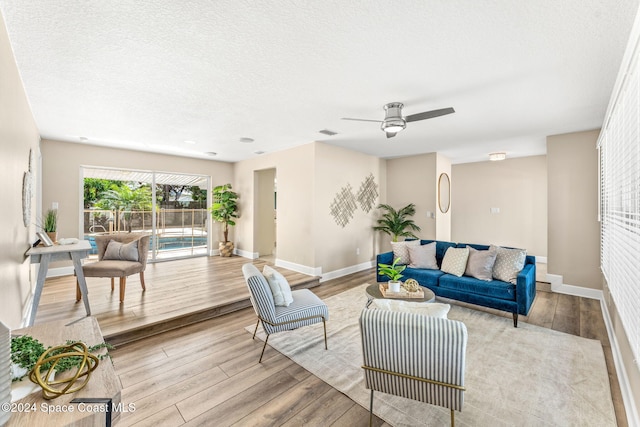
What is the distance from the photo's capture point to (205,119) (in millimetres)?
3791

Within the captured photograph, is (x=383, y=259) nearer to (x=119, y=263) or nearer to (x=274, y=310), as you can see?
(x=274, y=310)

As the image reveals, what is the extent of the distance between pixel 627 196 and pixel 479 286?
174 cm

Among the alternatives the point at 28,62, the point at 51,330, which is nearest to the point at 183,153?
the point at 28,62

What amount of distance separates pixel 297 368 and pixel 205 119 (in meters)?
3.30

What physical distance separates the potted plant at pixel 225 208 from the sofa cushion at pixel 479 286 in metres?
5.11

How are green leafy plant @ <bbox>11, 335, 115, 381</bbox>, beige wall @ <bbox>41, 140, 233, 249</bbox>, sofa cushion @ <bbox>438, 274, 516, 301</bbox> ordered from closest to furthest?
green leafy plant @ <bbox>11, 335, 115, 381</bbox> < sofa cushion @ <bbox>438, 274, 516, 301</bbox> < beige wall @ <bbox>41, 140, 233, 249</bbox>

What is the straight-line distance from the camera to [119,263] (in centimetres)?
377

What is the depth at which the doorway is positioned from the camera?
6910mm

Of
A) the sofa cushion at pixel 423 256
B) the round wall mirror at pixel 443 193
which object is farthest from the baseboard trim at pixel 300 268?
the round wall mirror at pixel 443 193

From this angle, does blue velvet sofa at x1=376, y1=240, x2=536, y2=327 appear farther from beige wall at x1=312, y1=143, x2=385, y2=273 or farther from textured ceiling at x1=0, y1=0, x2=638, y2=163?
textured ceiling at x1=0, y1=0, x2=638, y2=163

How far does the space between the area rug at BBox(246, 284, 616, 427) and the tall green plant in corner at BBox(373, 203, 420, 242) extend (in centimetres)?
281

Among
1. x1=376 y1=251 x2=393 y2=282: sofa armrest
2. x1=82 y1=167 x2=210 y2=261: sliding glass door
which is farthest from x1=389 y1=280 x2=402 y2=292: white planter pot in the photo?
x1=82 y1=167 x2=210 y2=261: sliding glass door

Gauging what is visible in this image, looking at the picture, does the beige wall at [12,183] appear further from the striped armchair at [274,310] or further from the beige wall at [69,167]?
the beige wall at [69,167]

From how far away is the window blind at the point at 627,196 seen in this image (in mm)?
1770
